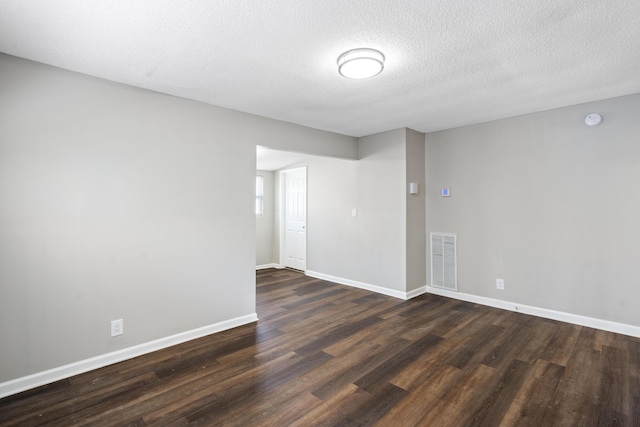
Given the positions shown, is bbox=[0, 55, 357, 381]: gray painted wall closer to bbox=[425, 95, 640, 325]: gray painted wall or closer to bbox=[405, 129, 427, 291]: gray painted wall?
bbox=[405, 129, 427, 291]: gray painted wall

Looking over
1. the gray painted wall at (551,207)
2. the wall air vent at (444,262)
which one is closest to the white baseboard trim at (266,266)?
the wall air vent at (444,262)

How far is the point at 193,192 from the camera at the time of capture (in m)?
3.07

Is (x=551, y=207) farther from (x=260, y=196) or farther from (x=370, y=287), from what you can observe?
(x=260, y=196)

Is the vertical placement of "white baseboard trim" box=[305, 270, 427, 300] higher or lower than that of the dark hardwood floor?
higher

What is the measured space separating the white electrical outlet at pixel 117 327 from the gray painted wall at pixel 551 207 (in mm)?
3990

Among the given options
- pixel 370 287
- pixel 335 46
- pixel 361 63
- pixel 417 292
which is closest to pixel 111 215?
pixel 335 46

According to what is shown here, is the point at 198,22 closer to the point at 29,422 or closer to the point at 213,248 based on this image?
the point at 213,248

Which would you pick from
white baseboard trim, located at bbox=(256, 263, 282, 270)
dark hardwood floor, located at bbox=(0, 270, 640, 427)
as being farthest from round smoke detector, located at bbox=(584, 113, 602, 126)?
white baseboard trim, located at bbox=(256, 263, 282, 270)

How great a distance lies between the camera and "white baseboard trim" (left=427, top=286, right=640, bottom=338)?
307cm

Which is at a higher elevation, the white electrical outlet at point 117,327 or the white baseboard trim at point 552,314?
the white electrical outlet at point 117,327

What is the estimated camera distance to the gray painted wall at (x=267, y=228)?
6.48m

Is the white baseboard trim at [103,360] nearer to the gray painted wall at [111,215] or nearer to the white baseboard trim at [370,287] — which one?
the gray painted wall at [111,215]

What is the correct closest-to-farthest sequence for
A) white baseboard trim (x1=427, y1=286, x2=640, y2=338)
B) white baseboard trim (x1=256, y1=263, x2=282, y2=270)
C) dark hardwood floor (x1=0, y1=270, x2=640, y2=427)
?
dark hardwood floor (x1=0, y1=270, x2=640, y2=427)
white baseboard trim (x1=427, y1=286, x2=640, y2=338)
white baseboard trim (x1=256, y1=263, x2=282, y2=270)

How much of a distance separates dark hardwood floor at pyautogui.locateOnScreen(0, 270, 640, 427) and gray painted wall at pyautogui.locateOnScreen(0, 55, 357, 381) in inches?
13.3
